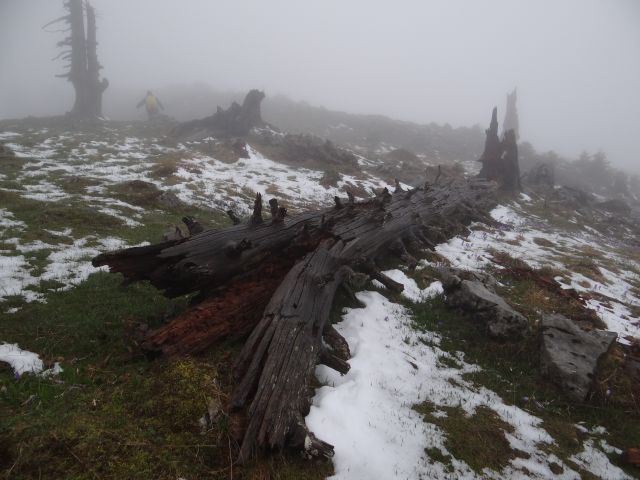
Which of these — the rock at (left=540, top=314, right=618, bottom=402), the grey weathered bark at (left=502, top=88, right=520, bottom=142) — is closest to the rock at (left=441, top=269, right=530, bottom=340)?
the rock at (left=540, top=314, right=618, bottom=402)

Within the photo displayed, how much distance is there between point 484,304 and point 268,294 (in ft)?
15.2

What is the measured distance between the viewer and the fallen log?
3.98 metres

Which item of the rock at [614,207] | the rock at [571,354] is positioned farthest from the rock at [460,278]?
the rock at [614,207]

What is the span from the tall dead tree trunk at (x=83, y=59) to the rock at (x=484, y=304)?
4630cm

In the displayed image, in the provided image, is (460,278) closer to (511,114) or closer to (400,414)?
(400,414)

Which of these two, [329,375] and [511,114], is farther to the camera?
[511,114]

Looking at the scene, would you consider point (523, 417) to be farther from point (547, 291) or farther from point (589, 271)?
point (589, 271)

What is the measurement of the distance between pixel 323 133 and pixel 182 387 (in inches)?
1862

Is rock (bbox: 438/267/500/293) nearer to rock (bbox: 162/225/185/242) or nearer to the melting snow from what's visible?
the melting snow

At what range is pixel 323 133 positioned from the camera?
158ft

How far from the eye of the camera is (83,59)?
41.5 meters

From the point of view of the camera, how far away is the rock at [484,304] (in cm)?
675

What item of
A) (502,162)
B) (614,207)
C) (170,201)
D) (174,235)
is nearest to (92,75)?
(170,201)

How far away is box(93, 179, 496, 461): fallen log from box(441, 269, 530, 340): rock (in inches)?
52.5
